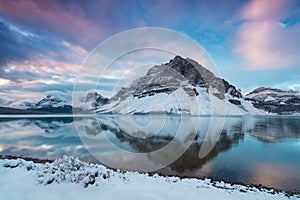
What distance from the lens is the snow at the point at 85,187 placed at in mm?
8070

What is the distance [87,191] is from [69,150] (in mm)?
17230

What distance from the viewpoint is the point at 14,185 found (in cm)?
862

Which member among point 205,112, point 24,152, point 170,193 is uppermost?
point 205,112

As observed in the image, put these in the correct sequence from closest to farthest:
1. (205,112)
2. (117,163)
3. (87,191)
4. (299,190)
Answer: (87,191), (299,190), (117,163), (205,112)

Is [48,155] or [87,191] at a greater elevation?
[87,191]

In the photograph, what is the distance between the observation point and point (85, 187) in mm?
8586

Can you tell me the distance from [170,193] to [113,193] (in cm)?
236

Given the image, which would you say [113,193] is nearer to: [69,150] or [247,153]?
[69,150]

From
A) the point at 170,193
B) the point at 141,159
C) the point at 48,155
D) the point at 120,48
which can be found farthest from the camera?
the point at 120,48

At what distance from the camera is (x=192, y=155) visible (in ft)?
71.3

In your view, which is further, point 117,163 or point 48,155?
point 48,155

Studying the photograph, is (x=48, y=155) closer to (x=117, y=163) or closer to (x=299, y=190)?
(x=117, y=163)

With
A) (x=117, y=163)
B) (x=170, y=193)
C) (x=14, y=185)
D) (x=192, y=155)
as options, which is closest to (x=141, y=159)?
(x=117, y=163)

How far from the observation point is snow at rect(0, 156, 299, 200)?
807 cm
